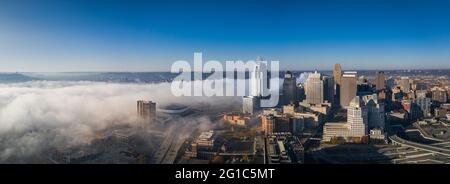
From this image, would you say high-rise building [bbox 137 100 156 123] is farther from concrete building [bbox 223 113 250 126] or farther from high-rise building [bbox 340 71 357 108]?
high-rise building [bbox 340 71 357 108]

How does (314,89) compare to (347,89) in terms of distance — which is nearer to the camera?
A: (314,89)

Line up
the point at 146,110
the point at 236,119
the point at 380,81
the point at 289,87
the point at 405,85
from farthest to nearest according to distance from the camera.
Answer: the point at 405,85
the point at 380,81
the point at 289,87
the point at 236,119
the point at 146,110

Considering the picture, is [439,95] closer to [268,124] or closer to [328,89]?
[328,89]

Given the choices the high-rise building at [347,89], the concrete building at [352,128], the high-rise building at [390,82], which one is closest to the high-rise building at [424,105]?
the high-rise building at [347,89]

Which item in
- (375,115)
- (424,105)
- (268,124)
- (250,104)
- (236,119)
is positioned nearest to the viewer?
(268,124)

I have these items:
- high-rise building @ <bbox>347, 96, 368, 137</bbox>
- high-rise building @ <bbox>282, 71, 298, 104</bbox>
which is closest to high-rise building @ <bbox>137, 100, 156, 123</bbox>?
high-rise building @ <bbox>347, 96, 368, 137</bbox>

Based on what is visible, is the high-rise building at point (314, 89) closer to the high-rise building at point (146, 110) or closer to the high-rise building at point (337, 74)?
the high-rise building at point (337, 74)

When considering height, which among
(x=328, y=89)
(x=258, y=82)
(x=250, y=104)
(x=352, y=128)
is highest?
(x=258, y=82)

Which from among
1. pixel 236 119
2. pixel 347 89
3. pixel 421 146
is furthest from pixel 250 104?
pixel 347 89
